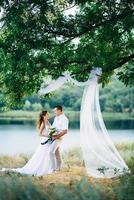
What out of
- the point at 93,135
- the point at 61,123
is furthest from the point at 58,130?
the point at 93,135

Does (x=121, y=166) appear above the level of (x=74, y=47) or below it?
below

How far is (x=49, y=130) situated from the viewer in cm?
1545

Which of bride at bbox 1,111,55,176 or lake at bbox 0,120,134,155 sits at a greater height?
bride at bbox 1,111,55,176

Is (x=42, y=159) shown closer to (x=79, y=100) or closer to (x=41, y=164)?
(x=41, y=164)

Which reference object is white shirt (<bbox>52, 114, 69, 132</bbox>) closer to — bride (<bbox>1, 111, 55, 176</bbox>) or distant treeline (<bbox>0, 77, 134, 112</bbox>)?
bride (<bbox>1, 111, 55, 176</bbox>)

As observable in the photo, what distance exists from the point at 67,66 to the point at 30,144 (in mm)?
17963

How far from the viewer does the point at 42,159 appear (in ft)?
51.0

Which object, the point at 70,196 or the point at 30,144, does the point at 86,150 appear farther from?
the point at 30,144

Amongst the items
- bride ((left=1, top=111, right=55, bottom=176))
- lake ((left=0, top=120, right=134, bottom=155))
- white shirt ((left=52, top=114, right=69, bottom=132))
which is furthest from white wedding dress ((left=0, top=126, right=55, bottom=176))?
lake ((left=0, top=120, right=134, bottom=155))

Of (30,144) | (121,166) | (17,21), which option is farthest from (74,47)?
(30,144)

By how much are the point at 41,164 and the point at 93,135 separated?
1759 millimetres

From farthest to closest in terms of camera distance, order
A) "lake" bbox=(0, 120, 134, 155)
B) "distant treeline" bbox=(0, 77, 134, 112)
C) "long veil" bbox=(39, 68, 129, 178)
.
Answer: "distant treeline" bbox=(0, 77, 134, 112) < "lake" bbox=(0, 120, 134, 155) < "long veil" bbox=(39, 68, 129, 178)

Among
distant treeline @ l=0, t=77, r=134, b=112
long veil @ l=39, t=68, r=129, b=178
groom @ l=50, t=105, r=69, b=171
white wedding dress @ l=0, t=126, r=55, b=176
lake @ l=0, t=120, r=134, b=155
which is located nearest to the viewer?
long veil @ l=39, t=68, r=129, b=178

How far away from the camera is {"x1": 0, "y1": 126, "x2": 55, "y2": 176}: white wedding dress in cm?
1536
